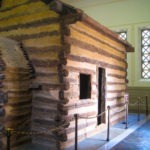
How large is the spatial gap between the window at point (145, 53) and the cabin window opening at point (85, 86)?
26.5 feet

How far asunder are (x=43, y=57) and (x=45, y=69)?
0.38 metres

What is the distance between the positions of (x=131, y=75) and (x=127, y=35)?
2592mm

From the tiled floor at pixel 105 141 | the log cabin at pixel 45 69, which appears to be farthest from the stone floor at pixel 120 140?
the log cabin at pixel 45 69

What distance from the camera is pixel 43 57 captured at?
301 inches

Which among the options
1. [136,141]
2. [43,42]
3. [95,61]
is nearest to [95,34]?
[95,61]

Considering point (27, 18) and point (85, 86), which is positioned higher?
point (27, 18)

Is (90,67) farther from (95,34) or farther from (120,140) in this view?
(120,140)

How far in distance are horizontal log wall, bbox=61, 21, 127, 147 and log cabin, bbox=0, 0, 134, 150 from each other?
30mm

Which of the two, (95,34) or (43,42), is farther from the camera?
(95,34)

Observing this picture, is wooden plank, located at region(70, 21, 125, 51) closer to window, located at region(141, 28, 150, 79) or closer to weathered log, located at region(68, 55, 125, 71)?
weathered log, located at region(68, 55, 125, 71)

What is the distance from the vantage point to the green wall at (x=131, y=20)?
1594 cm

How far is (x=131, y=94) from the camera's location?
16.3 meters

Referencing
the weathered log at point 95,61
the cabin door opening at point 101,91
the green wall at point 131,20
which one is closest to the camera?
the weathered log at point 95,61

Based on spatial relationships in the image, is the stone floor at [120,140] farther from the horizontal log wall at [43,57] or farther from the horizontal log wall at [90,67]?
the horizontal log wall at [43,57]
